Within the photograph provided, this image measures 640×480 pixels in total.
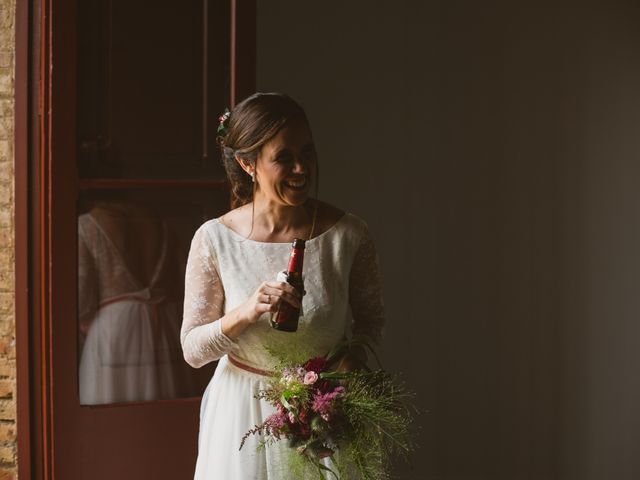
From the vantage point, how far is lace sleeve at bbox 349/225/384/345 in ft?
6.63

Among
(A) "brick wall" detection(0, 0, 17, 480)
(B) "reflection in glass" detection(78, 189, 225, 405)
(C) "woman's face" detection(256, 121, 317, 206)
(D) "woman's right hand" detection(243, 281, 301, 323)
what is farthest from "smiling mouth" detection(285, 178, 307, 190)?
(A) "brick wall" detection(0, 0, 17, 480)

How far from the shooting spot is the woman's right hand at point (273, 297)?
1.70 meters

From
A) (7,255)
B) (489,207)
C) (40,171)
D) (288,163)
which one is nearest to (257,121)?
(288,163)

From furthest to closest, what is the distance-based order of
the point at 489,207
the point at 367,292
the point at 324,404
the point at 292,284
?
the point at 489,207 < the point at 367,292 < the point at 292,284 < the point at 324,404

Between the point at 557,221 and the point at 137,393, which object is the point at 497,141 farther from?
the point at 137,393

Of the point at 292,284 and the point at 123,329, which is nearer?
the point at 292,284

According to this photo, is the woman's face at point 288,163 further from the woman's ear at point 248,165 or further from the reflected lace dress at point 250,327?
the reflected lace dress at point 250,327

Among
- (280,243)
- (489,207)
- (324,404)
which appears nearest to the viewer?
(324,404)

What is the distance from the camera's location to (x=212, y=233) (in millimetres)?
1955

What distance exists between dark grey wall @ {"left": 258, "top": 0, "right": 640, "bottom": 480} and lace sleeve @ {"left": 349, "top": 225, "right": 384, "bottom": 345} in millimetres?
1742

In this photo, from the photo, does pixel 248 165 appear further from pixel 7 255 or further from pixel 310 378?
pixel 7 255

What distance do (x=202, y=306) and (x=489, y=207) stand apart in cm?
215

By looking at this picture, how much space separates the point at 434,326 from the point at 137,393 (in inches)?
62.9

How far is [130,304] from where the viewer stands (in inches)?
107
